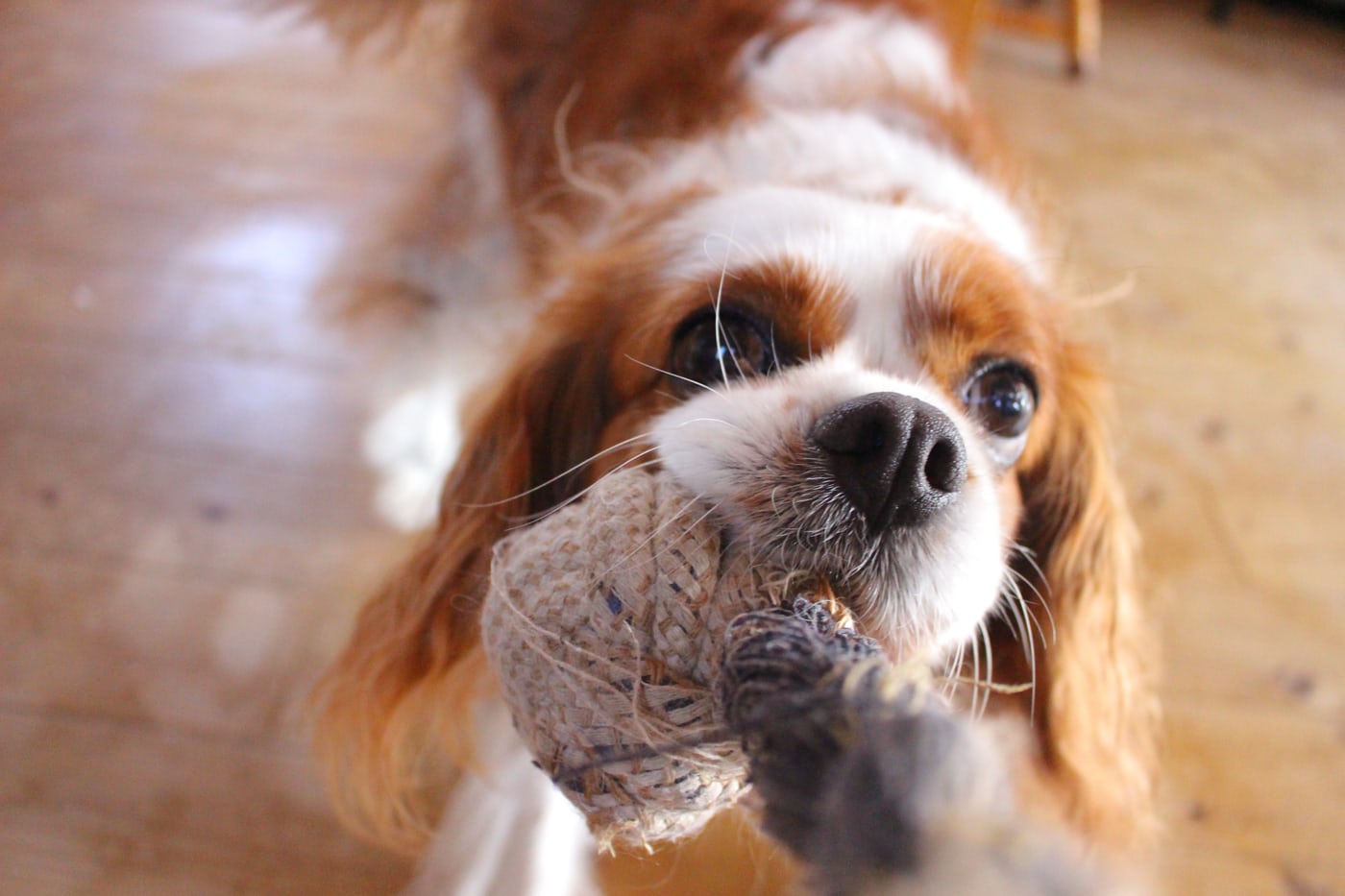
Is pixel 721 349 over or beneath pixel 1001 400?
over

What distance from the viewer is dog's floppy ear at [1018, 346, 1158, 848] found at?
48.1 inches

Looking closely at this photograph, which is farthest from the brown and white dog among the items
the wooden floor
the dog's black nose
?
the wooden floor

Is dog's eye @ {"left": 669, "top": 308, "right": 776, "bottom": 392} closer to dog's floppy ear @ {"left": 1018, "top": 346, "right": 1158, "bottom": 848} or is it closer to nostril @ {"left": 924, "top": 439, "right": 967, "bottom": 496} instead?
nostril @ {"left": 924, "top": 439, "right": 967, "bottom": 496}

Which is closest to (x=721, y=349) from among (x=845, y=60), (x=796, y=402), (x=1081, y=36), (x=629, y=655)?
(x=796, y=402)

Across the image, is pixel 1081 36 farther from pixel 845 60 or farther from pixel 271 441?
pixel 271 441

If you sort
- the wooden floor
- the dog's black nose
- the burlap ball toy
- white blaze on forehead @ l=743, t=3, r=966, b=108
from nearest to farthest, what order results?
the burlap ball toy → the dog's black nose → the wooden floor → white blaze on forehead @ l=743, t=3, r=966, b=108

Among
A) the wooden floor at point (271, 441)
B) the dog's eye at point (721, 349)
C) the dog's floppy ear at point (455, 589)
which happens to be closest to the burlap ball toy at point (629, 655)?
the dog's eye at point (721, 349)

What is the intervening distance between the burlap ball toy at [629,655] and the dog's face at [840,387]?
70 millimetres

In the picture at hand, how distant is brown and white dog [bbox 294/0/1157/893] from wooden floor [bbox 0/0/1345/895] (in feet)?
1.09

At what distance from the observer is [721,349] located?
3.17ft

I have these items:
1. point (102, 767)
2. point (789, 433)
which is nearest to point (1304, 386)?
point (789, 433)

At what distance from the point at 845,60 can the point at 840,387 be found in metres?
1.01

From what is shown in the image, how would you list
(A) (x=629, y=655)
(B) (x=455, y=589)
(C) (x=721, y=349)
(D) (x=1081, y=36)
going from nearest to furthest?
(A) (x=629, y=655) < (C) (x=721, y=349) < (B) (x=455, y=589) < (D) (x=1081, y=36)

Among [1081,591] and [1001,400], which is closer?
[1001,400]
